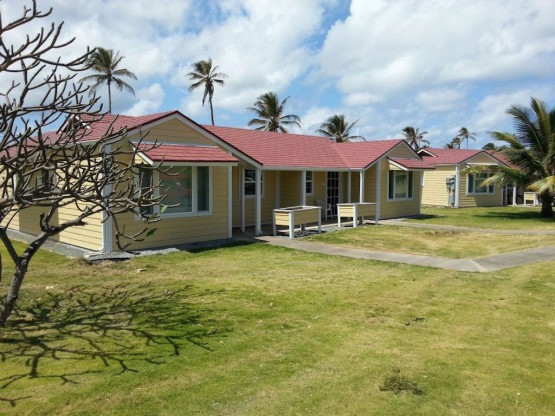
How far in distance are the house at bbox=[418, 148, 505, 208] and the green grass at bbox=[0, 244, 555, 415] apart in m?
22.5

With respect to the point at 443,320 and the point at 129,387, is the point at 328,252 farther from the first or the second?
the point at 129,387

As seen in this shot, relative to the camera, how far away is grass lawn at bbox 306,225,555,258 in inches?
544

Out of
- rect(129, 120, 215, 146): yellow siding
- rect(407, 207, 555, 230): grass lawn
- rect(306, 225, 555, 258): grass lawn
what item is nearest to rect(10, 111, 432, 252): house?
rect(129, 120, 215, 146): yellow siding

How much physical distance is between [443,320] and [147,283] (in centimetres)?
545

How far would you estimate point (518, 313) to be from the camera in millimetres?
7441

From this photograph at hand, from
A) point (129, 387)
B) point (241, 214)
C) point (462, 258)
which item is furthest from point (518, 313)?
point (241, 214)

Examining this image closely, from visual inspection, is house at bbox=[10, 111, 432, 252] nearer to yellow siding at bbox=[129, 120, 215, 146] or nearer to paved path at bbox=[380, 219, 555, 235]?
yellow siding at bbox=[129, 120, 215, 146]

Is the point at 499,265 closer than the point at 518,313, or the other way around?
the point at 518,313

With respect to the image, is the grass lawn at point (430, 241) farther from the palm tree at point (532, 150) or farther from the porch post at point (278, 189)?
the palm tree at point (532, 150)

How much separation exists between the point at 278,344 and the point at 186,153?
8571mm

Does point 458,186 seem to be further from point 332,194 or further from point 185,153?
point 185,153

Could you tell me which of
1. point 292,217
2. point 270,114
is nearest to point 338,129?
point 270,114

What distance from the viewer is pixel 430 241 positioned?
51.1ft

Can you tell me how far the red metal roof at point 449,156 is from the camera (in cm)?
3189
